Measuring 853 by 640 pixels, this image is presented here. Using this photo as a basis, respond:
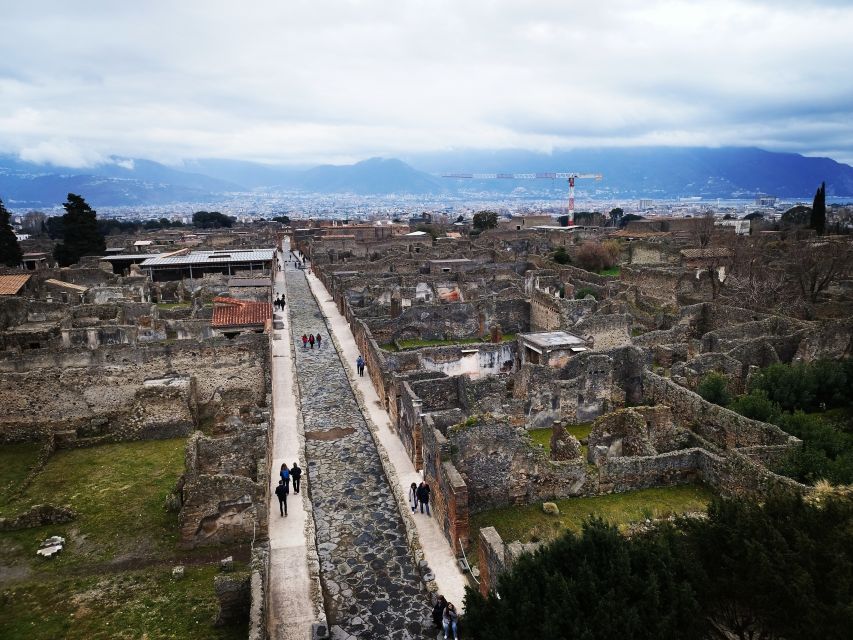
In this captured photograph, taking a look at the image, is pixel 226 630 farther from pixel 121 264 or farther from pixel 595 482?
pixel 121 264

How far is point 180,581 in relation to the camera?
1246 cm

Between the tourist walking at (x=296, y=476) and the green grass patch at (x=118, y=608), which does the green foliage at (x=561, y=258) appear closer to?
the tourist walking at (x=296, y=476)

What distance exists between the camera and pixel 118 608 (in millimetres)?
11594

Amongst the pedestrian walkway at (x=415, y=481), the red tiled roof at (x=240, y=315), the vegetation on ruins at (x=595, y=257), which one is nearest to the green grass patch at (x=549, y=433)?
the pedestrian walkway at (x=415, y=481)

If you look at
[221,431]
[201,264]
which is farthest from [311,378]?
[201,264]

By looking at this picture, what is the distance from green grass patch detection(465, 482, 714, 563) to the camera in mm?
13438

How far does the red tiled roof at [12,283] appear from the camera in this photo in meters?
37.3

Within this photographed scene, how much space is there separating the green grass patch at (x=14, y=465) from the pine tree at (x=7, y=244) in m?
44.5

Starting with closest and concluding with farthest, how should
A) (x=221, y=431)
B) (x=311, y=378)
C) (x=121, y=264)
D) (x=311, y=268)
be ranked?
1. (x=221, y=431)
2. (x=311, y=378)
3. (x=121, y=264)
4. (x=311, y=268)

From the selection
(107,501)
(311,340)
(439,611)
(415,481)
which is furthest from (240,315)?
(439,611)

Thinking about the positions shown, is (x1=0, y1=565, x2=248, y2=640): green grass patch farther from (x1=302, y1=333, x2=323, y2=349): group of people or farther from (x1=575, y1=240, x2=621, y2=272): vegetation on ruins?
(x1=575, y1=240, x2=621, y2=272): vegetation on ruins

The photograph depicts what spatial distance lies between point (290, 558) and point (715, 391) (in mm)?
14165

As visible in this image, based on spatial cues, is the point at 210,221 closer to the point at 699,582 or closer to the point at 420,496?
the point at 420,496

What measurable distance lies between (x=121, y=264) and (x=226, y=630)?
2218 inches
